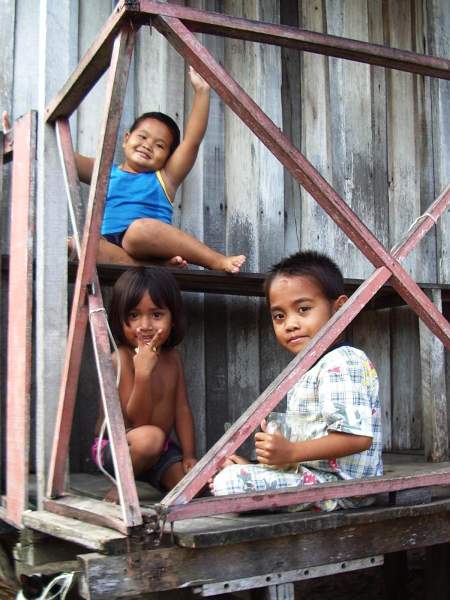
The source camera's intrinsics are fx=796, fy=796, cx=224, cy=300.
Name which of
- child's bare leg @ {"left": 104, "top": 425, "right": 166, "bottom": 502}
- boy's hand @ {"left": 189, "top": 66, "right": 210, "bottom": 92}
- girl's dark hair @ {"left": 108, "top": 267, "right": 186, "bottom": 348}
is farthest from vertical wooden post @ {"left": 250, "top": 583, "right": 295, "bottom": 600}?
boy's hand @ {"left": 189, "top": 66, "right": 210, "bottom": 92}

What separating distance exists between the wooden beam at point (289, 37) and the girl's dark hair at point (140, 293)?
1168mm

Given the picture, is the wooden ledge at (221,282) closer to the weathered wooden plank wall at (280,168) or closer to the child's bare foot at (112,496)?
the weathered wooden plank wall at (280,168)

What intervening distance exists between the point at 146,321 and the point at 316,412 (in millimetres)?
999

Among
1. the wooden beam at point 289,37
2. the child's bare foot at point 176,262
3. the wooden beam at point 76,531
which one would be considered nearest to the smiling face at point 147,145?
the child's bare foot at point 176,262

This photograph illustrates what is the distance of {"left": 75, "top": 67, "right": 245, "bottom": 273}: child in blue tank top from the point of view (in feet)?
12.0

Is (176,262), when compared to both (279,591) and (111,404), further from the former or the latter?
(279,591)

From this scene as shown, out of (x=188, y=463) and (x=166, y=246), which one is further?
(x=166, y=246)

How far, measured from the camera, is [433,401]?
401 centimetres

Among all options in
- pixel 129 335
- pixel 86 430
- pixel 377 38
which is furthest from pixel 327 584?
pixel 377 38

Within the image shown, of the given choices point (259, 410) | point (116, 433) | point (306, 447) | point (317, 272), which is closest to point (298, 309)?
point (317, 272)

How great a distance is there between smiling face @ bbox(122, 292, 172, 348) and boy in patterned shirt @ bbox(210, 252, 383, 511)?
560 mm

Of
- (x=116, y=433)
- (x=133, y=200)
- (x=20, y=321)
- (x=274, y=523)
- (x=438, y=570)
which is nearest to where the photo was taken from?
(x=116, y=433)

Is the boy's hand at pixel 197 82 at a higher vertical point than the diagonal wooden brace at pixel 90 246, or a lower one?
higher

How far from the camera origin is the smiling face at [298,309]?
2.90 meters
